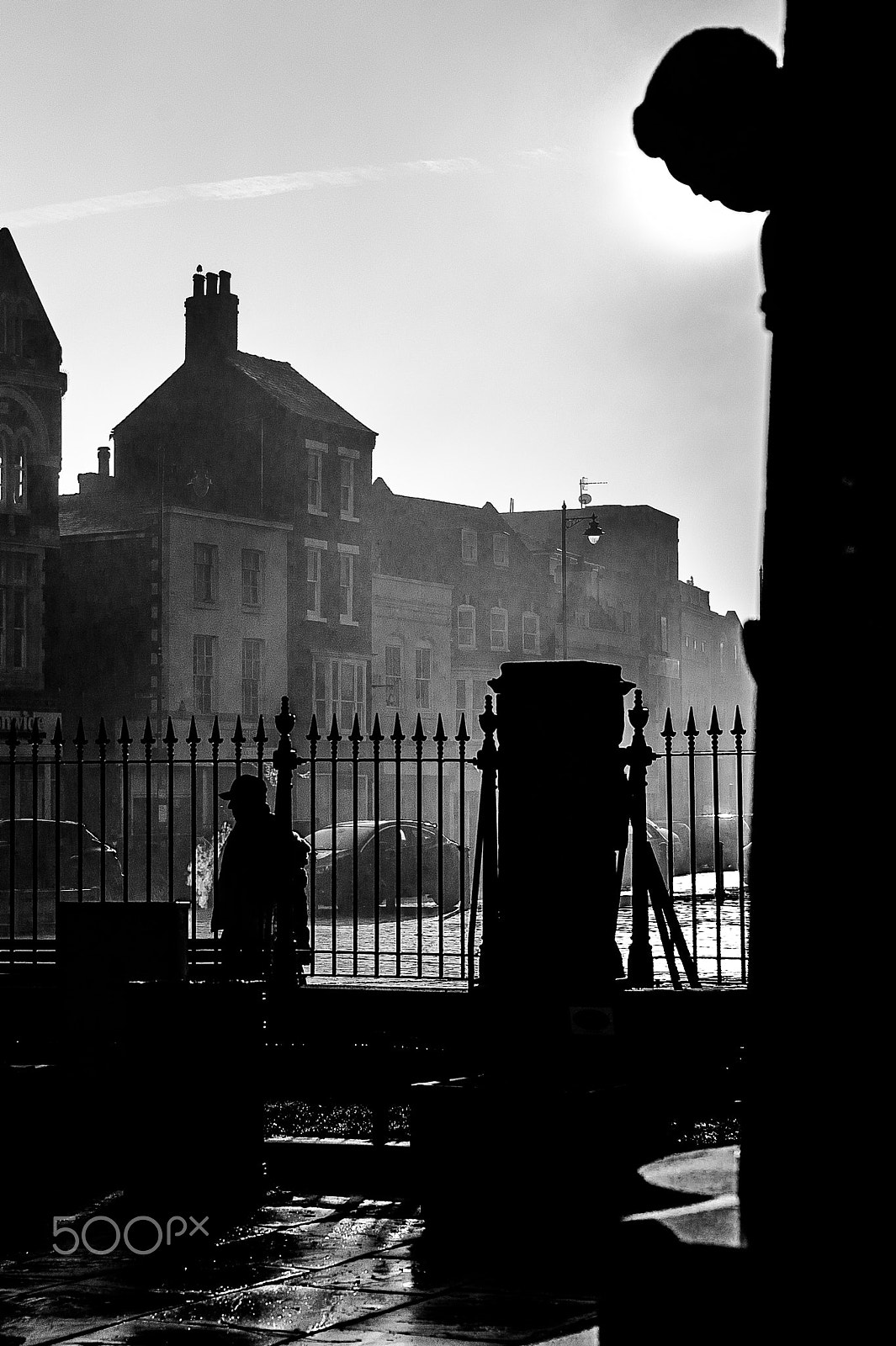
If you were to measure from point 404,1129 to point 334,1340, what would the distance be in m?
4.32

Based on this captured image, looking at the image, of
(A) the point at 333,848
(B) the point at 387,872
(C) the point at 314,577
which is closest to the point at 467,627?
(C) the point at 314,577

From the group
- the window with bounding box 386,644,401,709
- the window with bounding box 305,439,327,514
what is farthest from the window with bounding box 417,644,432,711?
the window with bounding box 305,439,327,514

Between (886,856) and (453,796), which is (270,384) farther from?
(886,856)

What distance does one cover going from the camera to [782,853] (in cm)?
298

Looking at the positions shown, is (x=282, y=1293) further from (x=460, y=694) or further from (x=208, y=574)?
(x=460, y=694)

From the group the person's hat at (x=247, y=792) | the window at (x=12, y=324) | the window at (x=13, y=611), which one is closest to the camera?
the person's hat at (x=247, y=792)

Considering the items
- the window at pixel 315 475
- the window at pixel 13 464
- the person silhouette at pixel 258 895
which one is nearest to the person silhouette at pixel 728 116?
the person silhouette at pixel 258 895

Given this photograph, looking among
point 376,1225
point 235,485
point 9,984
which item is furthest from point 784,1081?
point 235,485

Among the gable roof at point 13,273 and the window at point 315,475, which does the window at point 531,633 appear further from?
the gable roof at point 13,273

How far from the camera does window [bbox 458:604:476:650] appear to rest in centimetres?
→ 6184

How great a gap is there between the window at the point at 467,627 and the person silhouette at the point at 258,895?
49177 mm

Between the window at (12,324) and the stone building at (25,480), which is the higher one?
the window at (12,324)

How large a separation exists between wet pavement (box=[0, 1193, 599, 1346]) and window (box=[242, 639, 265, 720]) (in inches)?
1599

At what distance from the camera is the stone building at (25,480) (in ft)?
128
